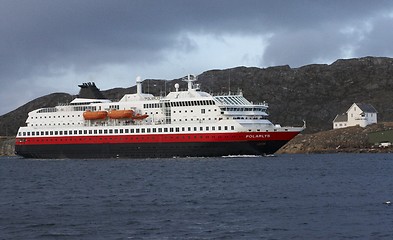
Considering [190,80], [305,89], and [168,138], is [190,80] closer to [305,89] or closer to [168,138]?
[168,138]

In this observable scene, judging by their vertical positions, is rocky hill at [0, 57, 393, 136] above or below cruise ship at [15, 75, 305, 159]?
above

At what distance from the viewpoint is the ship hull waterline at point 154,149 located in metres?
74.3

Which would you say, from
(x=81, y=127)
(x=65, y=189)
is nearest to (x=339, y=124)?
(x=81, y=127)

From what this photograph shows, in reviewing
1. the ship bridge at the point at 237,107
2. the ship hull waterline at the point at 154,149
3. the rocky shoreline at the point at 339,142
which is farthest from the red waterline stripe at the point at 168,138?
the rocky shoreline at the point at 339,142

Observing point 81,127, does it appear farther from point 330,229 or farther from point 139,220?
point 330,229

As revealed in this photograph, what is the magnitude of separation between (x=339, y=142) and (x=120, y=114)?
1597 inches

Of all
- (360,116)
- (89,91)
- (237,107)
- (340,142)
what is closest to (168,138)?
(237,107)

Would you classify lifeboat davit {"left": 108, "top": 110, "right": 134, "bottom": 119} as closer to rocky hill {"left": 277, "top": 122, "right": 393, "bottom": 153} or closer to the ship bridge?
the ship bridge

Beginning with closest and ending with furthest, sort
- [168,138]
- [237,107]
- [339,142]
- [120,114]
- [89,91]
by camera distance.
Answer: [168,138] → [237,107] → [120,114] → [89,91] → [339,142]

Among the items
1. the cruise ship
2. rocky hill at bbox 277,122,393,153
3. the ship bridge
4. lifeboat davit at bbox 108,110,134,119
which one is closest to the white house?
rocky hill at bbox 277,122,393,153

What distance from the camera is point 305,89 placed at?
164 m

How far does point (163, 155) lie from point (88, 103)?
1744cm

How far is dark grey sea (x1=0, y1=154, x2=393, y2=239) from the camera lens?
87.3 ft

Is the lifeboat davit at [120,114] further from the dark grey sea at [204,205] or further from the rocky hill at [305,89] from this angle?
the rocky hill at [305,89]
